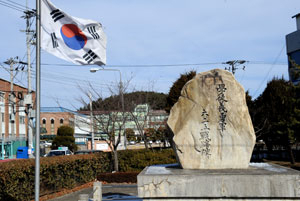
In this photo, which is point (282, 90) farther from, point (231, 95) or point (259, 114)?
point (231, 95)

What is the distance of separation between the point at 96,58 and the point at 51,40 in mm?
1173

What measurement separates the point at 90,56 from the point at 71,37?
2.11ft

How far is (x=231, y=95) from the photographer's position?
8.04m

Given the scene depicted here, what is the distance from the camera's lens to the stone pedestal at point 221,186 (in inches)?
259

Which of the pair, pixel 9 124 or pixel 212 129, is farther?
pixel 9 124

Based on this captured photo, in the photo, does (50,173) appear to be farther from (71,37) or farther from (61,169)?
(71,37)

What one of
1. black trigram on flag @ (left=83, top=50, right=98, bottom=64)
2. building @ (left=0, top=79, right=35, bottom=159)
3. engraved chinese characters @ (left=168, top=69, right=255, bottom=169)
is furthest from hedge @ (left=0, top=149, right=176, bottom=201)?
building @ (left=0, top=79, right=35, bottom=159)

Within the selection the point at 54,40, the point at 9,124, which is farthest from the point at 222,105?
the point at 9,124

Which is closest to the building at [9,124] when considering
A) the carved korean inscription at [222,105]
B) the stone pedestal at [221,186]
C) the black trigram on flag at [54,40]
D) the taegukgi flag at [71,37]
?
the taegukgi flag at [71,37]

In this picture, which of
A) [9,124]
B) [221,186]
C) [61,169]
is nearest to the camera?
[221,186]

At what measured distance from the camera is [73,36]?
312 inches

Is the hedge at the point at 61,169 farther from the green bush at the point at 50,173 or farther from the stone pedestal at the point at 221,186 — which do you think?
the stone pedestal at the point at 221,186

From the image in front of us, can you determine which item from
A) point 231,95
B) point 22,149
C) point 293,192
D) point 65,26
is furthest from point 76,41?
point 22,149

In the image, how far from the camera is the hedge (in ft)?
35.8
